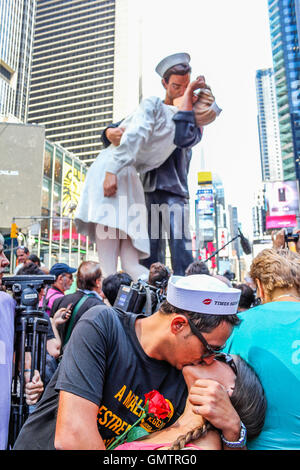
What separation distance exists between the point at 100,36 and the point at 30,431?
397 feet

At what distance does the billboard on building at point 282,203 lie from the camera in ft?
127

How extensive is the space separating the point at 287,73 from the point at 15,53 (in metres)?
59.7

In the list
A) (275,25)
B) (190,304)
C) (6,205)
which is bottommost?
(190,304)

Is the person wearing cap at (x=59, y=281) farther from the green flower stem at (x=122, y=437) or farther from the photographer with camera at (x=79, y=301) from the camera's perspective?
the green flower stem at (x=122, y=437)

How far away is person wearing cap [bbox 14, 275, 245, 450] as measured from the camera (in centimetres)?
134

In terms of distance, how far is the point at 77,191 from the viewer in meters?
51.4

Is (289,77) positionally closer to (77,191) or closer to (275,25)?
(275,25)

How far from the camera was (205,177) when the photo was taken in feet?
188

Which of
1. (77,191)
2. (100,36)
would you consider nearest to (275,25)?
(77,191)

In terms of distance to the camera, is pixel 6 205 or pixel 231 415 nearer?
pixel 231 415

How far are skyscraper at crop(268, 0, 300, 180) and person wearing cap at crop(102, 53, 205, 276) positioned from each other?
53.0 meters

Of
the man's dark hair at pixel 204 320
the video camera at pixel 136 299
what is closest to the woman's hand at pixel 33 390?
the video camera at pixel 136 299

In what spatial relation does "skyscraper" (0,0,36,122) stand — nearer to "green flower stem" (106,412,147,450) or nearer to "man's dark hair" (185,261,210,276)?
"man's dark hair" (185,261,210,276)

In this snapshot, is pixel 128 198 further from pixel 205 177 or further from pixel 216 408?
pixel 205 177
